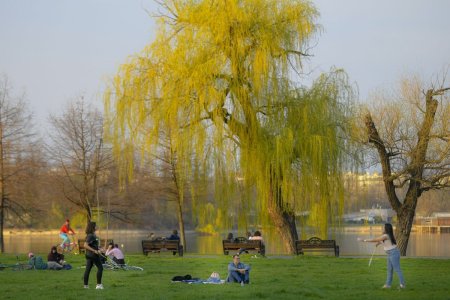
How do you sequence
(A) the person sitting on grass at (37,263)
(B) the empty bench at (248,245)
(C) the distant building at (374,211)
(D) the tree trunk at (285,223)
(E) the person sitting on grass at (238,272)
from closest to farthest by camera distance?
(E) the person sitting on grass at (238,272) < (A) the person sitting on grass at (37,263) < (B) the empty bench at (248,245) < (D) the tree trunk at (285,223) < (C) the distant building at (374,211)

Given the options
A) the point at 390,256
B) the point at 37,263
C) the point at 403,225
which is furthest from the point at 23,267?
the point at 403,225

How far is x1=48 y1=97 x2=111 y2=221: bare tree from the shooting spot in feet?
138

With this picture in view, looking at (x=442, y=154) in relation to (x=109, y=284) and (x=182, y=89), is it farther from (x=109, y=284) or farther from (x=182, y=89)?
(x=109, y=284)

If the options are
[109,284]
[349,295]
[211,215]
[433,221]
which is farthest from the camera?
[433,221]

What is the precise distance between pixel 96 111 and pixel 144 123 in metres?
16.4

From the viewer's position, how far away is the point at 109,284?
17953 millimetres

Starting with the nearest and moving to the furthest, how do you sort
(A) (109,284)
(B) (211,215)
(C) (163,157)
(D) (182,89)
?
(A) (109,284) < (D) (182,89) < (B) (211,215) < (C) (163,157)

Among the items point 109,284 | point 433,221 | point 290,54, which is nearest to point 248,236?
point 290,54

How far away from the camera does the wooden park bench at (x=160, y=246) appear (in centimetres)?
3162

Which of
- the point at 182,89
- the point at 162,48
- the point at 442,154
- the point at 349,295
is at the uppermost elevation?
the point at 162,48

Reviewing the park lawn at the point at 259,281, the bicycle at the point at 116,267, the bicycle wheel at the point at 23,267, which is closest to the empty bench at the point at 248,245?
the park lawn at the point at 259,281

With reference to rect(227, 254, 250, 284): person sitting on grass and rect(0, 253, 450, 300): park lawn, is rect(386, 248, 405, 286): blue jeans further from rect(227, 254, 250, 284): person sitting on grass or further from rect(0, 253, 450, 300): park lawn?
rect(227, 254, 250, 284): person sitting on grass

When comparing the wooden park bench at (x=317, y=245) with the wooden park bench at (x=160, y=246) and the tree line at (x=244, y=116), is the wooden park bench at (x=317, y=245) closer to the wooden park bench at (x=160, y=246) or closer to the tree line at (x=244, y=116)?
the tree line at (x=244, y=116)

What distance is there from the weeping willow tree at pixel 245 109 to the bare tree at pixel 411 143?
15.0 ft
